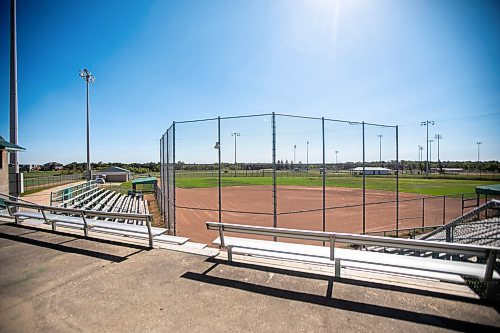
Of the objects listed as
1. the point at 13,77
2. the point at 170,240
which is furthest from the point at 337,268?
the point at 13,77

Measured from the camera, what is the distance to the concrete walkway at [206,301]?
99.8 inches

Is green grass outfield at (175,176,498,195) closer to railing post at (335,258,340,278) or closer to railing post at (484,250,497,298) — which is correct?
railing post at (335,258,340,278)

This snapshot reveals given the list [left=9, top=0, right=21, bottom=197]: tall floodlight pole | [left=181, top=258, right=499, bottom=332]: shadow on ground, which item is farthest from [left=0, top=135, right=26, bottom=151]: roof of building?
[left=181, top=258, right=499, bottom=332]: shadow on ground

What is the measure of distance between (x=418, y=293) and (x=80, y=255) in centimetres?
580

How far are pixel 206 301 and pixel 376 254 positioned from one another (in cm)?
264

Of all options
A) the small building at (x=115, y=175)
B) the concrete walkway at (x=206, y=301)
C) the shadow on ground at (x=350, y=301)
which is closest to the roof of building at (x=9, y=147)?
the concrete walkway at (x=206, y=301)

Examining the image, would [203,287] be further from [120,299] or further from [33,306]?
[33,306]

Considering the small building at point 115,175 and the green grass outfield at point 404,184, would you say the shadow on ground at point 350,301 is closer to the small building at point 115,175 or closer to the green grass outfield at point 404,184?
the green grass outfield at point 404,184

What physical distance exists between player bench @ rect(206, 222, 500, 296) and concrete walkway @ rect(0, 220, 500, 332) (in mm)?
258

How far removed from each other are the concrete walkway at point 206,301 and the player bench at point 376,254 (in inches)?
10.2

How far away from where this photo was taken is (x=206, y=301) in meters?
3.01

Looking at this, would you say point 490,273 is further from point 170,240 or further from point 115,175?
point 115,175

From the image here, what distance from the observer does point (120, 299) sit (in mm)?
3092

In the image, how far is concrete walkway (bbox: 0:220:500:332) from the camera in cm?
254
